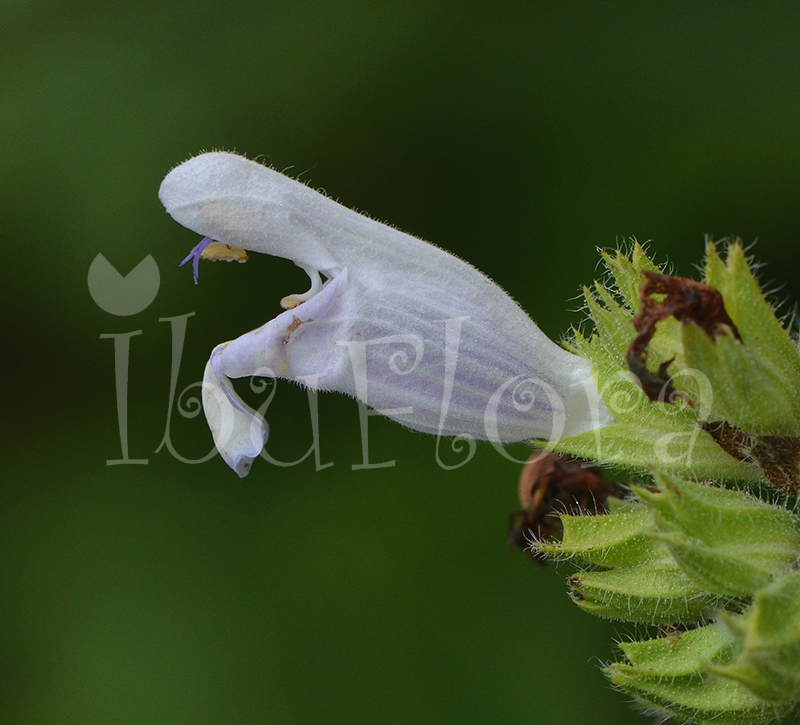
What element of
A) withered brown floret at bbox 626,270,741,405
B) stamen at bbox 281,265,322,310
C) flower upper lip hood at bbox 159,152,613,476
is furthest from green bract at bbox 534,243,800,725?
stamen at bbox 281,265,322,310

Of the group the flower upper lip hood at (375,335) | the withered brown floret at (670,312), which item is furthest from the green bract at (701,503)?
the flower upper lip hood at (375,335)

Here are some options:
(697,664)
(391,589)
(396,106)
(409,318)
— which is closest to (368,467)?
(391,589)

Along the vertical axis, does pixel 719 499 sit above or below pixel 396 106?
below

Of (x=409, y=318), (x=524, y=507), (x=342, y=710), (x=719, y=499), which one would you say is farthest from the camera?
(x=342, y=710)

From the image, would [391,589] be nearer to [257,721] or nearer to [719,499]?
[257,721]

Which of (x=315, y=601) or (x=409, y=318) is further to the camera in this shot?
(x=315, y=601)

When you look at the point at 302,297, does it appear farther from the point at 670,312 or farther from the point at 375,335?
the point at 670,312

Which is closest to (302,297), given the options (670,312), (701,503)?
(670,312)
